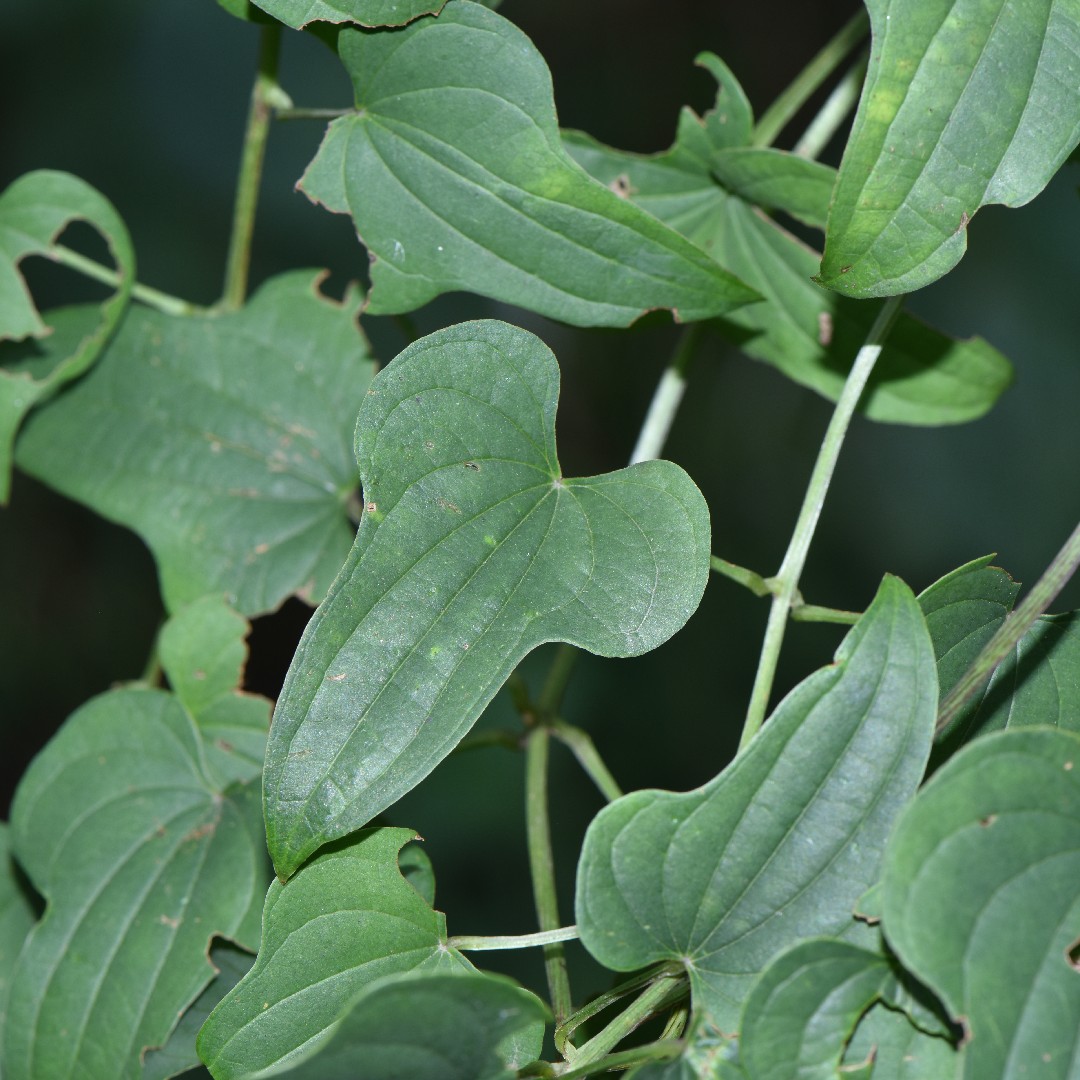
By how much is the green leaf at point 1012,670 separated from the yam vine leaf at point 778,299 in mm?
282

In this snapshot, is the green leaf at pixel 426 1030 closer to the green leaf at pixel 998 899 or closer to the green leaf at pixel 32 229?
the green leaf at pixel 998 899

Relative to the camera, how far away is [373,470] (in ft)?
2.10

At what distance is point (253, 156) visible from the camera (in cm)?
95

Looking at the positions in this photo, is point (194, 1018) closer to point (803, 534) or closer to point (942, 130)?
point (803, 534)

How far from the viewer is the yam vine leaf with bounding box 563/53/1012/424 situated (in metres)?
0.86

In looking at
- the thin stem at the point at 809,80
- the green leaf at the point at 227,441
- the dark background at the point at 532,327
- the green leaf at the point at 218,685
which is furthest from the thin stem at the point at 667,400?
the dark background at the point at 532,327

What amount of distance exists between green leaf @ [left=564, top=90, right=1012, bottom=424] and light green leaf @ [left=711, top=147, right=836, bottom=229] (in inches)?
1.5

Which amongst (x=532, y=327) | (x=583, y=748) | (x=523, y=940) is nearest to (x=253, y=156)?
(x=583, y=748)

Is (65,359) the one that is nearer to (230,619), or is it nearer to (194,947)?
(230,619)

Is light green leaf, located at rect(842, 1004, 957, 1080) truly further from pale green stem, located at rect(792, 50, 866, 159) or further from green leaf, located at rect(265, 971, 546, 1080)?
pale green stem, located at rect(792, 50, 866, 159)

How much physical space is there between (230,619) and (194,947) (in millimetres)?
268

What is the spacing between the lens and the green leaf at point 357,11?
2.32ft

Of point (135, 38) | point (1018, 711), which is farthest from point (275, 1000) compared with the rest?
point (135, 38)

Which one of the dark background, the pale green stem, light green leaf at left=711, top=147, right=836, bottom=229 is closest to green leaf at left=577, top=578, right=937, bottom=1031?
light green leaf at left=711, top=147, right=836, bottom=229
